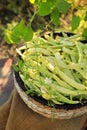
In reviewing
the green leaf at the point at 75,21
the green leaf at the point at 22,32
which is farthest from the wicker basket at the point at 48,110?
the green leaf at the point at 75,21

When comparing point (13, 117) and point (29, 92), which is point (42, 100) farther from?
point (13, 117)

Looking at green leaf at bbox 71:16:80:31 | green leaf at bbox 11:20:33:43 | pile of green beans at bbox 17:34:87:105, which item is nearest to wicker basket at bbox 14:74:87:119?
pile of green beans at bbox 17:34:87:105

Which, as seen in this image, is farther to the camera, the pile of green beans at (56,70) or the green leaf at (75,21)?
the green leaf at (75,21)

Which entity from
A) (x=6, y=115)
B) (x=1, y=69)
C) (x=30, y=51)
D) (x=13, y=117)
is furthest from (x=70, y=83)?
(x=1, y=69)

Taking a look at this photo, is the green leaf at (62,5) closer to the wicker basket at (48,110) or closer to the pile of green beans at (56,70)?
the pile of green beans at (56,70)

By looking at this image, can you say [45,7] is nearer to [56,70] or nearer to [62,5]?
[62,5]

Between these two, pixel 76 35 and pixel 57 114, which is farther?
pixel 76 35

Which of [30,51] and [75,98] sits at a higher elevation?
[30,51]

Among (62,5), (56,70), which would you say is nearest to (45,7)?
(62,5)

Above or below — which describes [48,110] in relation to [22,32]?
below
